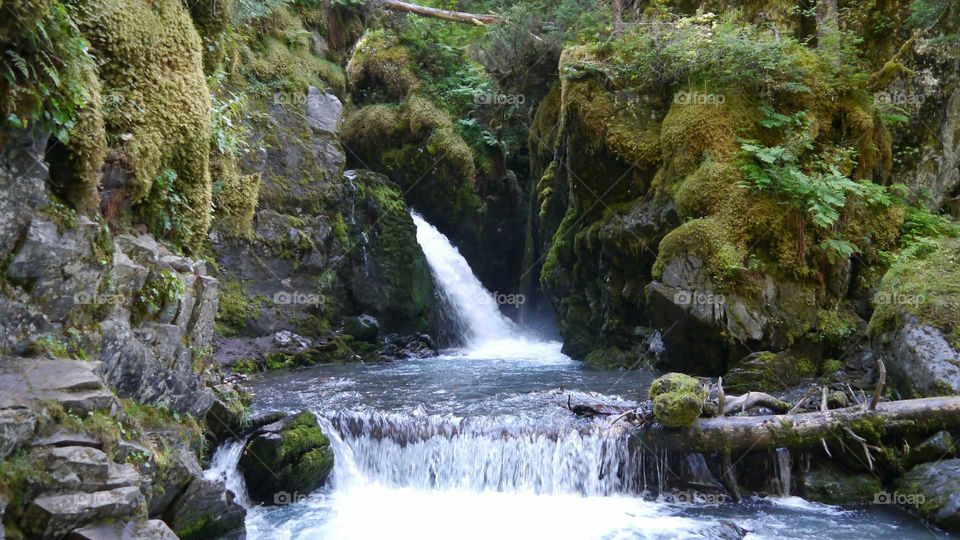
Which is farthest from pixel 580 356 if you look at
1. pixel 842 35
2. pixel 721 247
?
pixel 842 35

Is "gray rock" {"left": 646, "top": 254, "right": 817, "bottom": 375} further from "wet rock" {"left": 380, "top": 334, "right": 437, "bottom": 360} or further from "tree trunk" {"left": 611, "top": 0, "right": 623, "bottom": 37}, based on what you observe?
"wet rock" {"left": 380, "top": 334, "right": 437, "bottom": 360}

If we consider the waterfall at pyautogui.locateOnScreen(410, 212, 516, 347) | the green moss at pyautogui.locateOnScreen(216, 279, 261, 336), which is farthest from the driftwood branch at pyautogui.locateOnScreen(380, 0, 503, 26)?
the green moss at pyautogui.locateOnScreen(216, 279, 261, 336)

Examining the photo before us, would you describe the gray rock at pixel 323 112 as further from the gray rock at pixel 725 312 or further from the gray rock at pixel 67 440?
the gray rock at pixel 67 440

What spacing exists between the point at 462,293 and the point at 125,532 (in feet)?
52.4

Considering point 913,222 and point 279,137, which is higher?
point 279,137

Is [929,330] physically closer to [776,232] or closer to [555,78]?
[776,232]

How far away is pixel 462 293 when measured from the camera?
2012 cm

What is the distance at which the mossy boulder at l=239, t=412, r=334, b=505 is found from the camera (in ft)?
25.0

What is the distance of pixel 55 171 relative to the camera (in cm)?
499

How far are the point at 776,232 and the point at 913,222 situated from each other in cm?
263

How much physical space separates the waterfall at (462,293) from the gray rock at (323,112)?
12.3 feet

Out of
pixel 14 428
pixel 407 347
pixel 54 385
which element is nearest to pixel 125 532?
pixel 14 428

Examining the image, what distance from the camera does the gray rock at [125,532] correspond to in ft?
13.4

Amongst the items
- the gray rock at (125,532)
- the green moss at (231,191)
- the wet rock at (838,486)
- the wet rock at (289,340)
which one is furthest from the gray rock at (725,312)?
the gray rock at (125,532)
